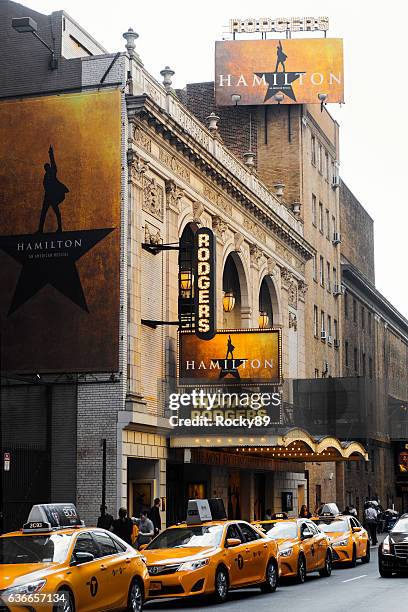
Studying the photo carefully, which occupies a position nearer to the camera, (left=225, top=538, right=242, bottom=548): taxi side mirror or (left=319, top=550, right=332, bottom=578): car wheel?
(left=225, top=538, right=242, bottom=548): taxi side mirror

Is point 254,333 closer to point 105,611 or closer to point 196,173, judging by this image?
point 196,173

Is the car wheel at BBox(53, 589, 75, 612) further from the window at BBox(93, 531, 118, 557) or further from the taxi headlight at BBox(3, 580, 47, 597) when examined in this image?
the window at BBox(93, 531, 118, 557)

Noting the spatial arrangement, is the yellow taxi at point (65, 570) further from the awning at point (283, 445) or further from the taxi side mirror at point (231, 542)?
the awning at point (283, 445)

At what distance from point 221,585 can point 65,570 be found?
242 inches

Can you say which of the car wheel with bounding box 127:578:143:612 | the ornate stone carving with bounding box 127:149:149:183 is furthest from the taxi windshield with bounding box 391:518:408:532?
the ornate stone carving with bounding box 127:149:149:183

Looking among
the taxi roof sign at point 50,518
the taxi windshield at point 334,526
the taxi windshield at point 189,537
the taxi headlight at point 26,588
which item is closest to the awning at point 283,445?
the taxi windshield at point 334,526

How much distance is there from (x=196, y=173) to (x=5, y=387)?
11.2 metres

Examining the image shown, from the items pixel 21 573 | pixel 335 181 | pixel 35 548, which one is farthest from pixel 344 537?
pixel 335 181

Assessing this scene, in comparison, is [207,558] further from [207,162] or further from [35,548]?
[207,162]

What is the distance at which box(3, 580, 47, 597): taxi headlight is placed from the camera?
14734 millimetres

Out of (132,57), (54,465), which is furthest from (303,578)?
(132,57)

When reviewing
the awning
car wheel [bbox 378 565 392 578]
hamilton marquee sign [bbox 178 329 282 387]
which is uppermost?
hamilton marquee sign [bbox 178 329 282 387]

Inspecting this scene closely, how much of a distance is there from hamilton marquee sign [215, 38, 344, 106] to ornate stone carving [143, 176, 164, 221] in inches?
957

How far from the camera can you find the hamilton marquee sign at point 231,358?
120 feet
